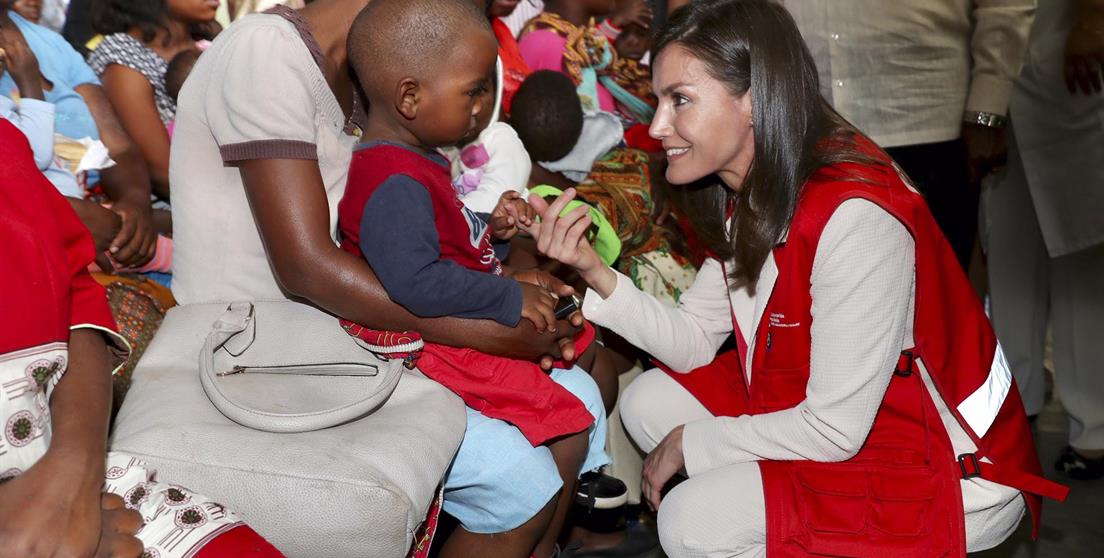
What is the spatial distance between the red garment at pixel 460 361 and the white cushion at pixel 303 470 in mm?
247

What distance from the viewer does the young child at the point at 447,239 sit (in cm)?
185

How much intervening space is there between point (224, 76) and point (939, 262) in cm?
151

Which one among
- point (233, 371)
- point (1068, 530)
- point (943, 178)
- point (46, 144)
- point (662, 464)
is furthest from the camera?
point (943, 178)

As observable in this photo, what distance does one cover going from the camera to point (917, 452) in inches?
78.0

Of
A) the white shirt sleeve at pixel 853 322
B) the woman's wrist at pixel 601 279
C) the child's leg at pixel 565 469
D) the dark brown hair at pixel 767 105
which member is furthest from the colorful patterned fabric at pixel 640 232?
the white shirt sleeve at pixel 853 322

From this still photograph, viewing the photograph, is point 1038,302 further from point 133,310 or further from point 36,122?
point 36,122

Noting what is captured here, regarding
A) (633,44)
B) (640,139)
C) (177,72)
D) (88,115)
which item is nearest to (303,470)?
(88,115)

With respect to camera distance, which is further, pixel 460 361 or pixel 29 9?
pixel 29 9

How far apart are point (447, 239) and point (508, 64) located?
151 centimetres

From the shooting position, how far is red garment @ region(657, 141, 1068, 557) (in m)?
1.91

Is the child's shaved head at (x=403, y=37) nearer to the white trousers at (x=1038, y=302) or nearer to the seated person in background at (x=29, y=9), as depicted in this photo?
the seated person in background at (x=29, y=9)

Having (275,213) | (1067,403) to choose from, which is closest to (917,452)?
(275,213)

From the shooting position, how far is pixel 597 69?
3.63 meters

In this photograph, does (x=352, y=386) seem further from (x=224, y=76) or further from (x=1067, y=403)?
(x=1067, y=403)
